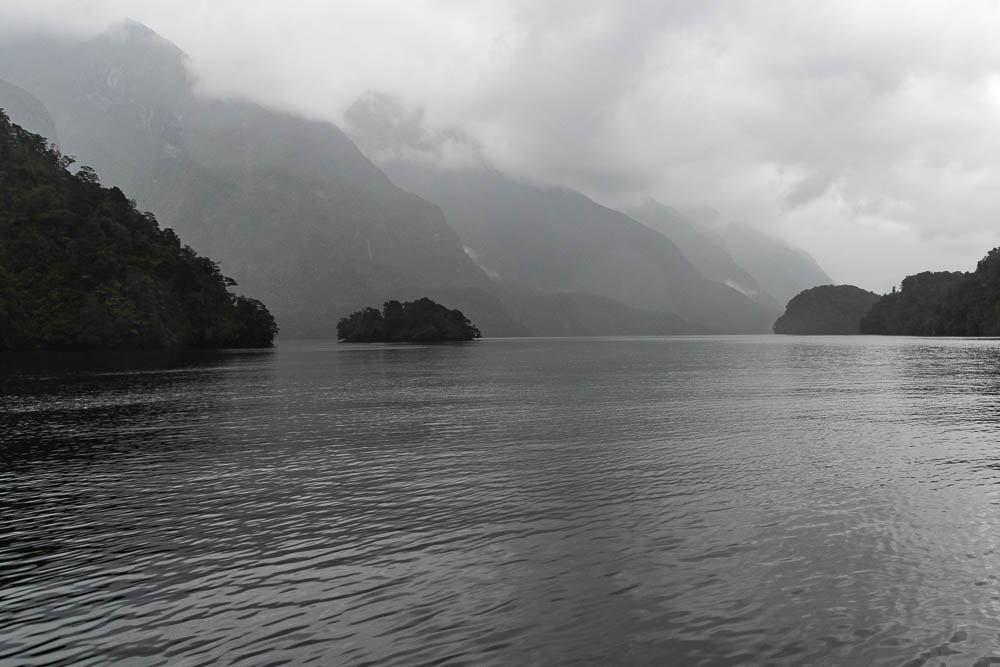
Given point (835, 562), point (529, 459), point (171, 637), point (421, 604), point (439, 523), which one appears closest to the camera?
point (171, 637)

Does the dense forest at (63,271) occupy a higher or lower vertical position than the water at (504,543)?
higher

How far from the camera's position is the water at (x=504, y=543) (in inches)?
480

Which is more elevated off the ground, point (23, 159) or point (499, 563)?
point (23, 159)

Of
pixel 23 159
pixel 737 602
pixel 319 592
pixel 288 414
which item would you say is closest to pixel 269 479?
pixel 319 592

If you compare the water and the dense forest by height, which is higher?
the dense forest

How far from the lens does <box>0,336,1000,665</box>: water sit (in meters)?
12.2

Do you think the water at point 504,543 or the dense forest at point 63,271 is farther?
the dense forest at point 63,271

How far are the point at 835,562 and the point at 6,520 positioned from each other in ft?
83.8

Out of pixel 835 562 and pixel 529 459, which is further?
pixel 529 459

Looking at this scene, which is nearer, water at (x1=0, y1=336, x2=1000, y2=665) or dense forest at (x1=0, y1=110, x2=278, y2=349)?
water at (x1=0, y1=336, x2=1000, y2=665)

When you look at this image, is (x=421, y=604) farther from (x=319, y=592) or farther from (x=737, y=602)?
(x=737, y=602)

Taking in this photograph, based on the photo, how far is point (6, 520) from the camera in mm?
20688

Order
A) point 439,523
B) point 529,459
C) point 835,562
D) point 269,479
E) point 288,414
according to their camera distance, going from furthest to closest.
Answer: point 288,414 < point 529,459 < point 269,479 < point 439,523 < point 835,562

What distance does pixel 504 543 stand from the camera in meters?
18.1
